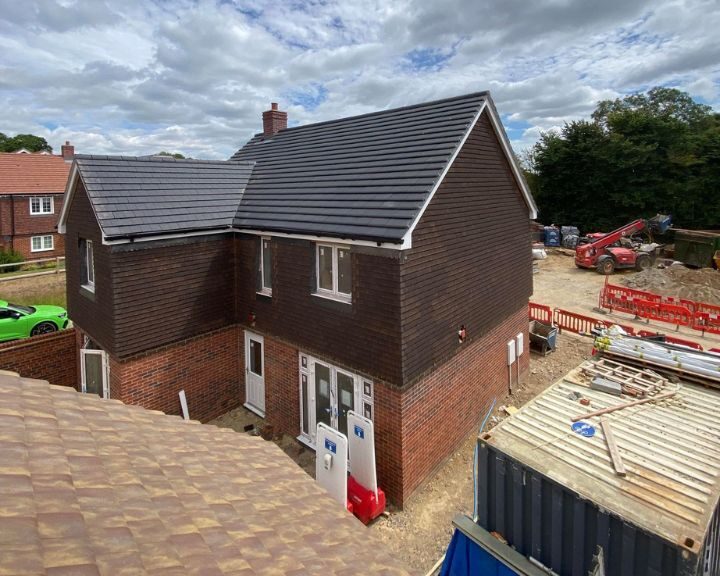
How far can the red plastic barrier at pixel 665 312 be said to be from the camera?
18812 millimetres

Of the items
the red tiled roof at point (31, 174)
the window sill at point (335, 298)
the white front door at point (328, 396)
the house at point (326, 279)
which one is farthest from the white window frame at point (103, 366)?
the red tiled roof at point (31, 174)

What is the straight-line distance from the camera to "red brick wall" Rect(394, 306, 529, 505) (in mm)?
9039

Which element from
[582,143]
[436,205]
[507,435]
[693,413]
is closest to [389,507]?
[507,435]

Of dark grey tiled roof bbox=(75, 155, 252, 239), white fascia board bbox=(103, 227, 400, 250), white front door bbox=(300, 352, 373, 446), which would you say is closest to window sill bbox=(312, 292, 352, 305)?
white fascia board bbox=(103, 227, 400, 250)

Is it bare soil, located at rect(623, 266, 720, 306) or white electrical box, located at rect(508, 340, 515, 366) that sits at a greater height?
bare soil, located at rect(623, 266, 720, 306)

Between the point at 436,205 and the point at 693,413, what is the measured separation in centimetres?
581

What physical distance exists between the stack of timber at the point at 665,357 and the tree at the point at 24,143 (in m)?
98.8

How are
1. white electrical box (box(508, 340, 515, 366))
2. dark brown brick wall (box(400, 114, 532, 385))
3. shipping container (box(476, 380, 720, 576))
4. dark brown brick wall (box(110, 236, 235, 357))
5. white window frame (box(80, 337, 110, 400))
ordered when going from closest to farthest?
1. shipping container (box(476, 380, 720, 576))
2. dark brown brick wall (box(400, 114, 532, 385))
3. dark brown brick wall (box(110, 236, 235, 357))
4. white window frame (box(80, 337, 110, 400))
5. white electrical box (box(508, 340, 515, 366))

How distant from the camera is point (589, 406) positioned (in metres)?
7.58

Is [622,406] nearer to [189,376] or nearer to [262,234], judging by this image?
[262,234]

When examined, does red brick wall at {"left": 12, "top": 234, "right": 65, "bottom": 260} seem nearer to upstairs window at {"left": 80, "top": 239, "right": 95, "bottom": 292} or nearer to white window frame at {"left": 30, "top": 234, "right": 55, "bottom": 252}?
white window frame at {"left": 30, "top": 234, "right": 55, "bottom": 252}

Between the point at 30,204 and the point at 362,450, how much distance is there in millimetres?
35581

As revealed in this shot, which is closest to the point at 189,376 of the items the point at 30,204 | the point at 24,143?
the point at 30,204

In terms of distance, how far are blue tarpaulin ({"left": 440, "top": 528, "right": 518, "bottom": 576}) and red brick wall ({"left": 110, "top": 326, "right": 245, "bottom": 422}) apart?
777cm
